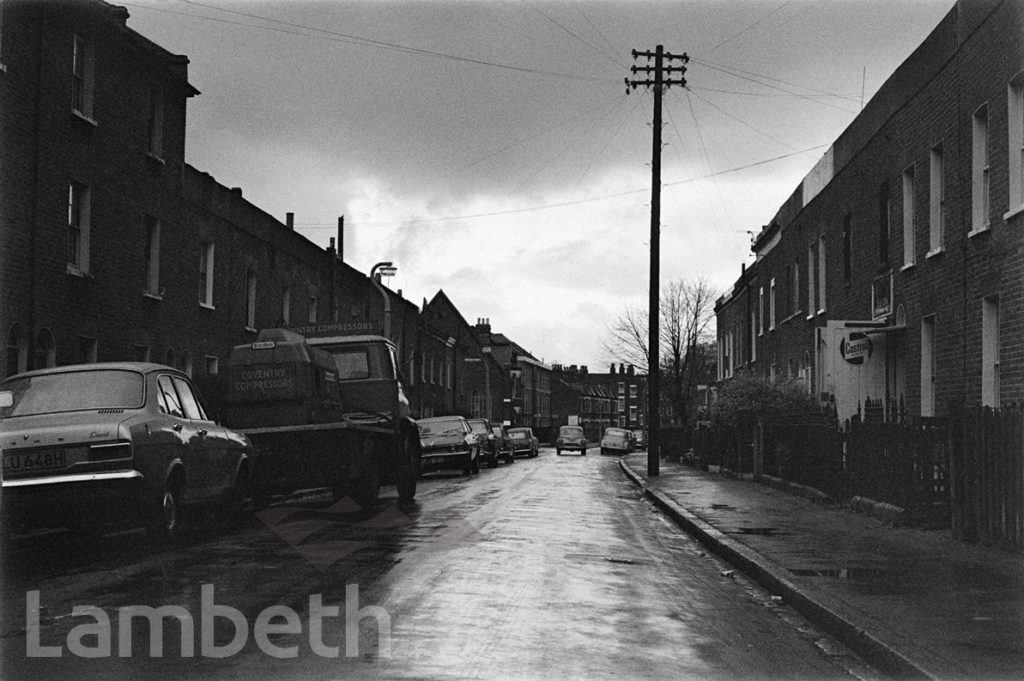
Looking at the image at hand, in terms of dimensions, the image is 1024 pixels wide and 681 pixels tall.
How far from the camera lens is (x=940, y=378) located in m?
18.0

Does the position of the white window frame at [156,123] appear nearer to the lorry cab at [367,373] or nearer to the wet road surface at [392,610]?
the lorry cab at [367,373]

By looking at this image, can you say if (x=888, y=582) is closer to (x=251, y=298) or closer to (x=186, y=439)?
(x=186, y=439)

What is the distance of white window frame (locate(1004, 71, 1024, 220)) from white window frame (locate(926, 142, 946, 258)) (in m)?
3.24

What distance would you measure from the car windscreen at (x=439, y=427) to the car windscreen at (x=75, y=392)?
63.1 feet

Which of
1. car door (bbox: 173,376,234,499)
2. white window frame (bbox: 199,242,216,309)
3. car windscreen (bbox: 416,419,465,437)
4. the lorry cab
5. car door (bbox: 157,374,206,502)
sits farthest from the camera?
car windscreen (bbox: 416,419,465,437)

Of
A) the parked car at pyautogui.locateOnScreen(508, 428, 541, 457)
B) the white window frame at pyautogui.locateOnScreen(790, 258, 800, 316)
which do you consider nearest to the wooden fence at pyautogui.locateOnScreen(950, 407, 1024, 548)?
the white window frame at pyautogui.locateOnScreen(790, 258, 800, 316)

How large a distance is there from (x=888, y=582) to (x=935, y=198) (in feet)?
36.2

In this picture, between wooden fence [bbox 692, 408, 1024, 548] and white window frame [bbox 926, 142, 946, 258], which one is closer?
wooden fence [bbox 692, 408, 1024, 548]

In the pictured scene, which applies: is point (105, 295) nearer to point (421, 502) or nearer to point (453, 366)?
point (421, 502)

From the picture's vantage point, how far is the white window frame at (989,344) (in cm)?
1586

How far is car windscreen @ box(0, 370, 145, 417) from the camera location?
1106cm

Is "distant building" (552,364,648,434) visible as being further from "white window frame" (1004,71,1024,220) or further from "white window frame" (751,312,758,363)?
"white window frame" (1004,71,1024,220)

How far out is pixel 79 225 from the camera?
70.1 feet

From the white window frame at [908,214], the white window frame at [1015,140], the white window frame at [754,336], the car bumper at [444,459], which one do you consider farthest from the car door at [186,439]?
the white window frame at [754,336]
